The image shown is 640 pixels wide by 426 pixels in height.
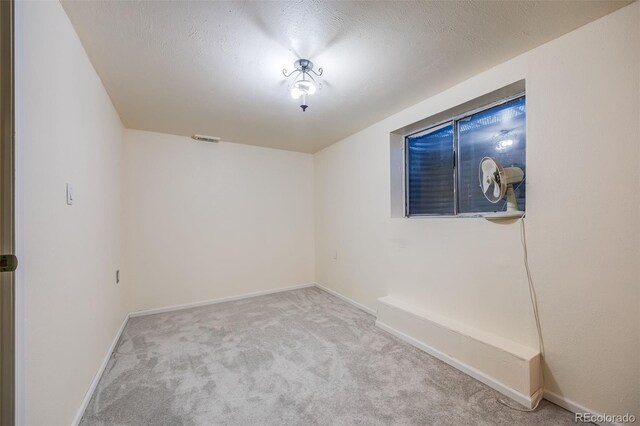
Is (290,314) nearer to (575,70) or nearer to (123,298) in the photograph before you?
(123,298)

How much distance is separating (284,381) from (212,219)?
101 inches

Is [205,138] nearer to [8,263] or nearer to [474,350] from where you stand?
[8,263]

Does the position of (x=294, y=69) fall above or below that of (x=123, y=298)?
above

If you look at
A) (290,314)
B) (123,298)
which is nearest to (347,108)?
(290,314)

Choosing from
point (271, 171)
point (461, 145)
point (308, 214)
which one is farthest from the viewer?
point (308, 214)

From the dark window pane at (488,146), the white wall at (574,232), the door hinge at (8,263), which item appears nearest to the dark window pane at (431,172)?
the dark window pane at (488,146)

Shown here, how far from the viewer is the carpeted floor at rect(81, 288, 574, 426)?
1.63 metres

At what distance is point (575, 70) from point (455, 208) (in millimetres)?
1280

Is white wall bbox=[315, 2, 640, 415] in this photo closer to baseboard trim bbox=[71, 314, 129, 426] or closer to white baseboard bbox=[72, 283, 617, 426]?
white baseboard bbox=[72, 283, 617, 426]

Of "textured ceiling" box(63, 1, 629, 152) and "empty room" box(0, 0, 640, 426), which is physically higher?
"textured ceiling" box(63, 1, 629, 152)

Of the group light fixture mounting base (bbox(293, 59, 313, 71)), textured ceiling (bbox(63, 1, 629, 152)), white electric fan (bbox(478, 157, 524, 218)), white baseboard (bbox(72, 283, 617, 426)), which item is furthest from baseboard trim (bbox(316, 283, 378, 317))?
light fixture mounting base (bbox(293, 59, 313, 71))

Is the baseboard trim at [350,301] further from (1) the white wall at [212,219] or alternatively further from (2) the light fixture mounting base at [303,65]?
(2) the light fixture mounting base at [303,65]

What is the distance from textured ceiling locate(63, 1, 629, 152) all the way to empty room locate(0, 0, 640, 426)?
0.6 inches

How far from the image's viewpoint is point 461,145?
2.53 metres
